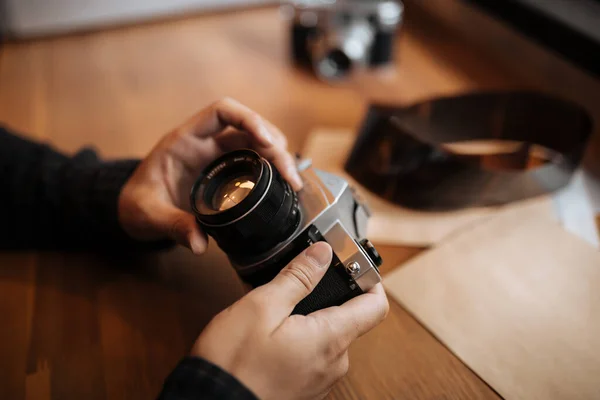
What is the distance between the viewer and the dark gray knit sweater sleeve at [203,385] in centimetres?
35

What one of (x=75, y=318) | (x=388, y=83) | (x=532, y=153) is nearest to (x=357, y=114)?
(x=388, y=83)

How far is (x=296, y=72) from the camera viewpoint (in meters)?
0.98

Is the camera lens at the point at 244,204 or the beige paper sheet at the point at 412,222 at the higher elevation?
the camera lens at the point at 244,204

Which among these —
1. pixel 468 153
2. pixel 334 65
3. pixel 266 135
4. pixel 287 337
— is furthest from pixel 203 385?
pixel 334 65

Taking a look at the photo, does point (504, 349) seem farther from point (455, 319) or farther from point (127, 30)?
point (127, 30)

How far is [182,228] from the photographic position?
0.47 metres

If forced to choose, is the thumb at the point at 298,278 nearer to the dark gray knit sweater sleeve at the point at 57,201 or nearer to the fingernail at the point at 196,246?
the fingernail at the point at 196,246

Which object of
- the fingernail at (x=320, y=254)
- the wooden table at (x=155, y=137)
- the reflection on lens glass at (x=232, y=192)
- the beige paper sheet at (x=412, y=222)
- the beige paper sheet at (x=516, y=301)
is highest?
the reflection on lens glass at (x=232, y=192)

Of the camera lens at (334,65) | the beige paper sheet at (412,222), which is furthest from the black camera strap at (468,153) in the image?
the camera lens at (334,65)

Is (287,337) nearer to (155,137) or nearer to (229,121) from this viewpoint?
(229,121)

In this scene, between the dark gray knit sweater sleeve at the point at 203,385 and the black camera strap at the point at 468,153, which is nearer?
the dark gray knit sweater sleeve at the point at 203,385

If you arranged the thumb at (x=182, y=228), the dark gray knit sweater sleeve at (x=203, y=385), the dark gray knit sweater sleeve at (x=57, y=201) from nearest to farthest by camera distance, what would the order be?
the dark gray knit sweater sleeve at (x=203, y=385), the thumb at (x=182, y=228), the dark gray knit sweater sleeve at (x=57, y=201)

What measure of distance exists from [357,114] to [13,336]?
0.56m

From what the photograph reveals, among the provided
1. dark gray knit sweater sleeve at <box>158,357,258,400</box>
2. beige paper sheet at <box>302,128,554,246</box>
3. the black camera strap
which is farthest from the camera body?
dark gray knit sweater sleeve at <box>158,357,258,400</box>
